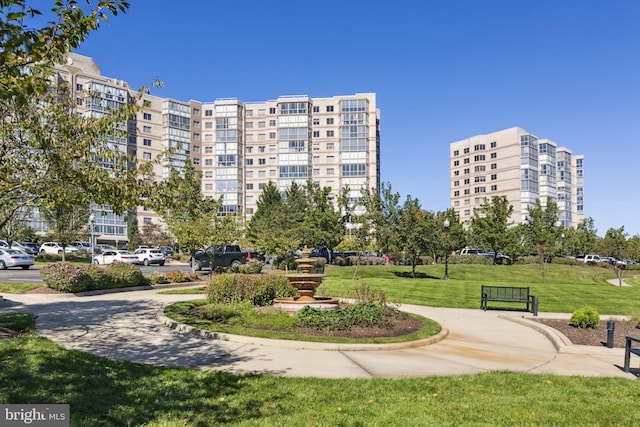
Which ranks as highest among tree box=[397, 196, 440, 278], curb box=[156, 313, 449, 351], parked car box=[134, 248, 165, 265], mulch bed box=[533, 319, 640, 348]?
tree box=[397, 196, 440, 278]

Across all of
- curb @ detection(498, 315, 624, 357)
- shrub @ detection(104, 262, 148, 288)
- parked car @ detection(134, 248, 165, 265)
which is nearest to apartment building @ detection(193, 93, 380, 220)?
parked car @ detection(134, 248, 165, 265)

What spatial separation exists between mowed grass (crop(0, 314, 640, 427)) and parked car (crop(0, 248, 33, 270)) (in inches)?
1179

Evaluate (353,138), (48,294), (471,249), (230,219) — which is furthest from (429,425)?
(353,138)

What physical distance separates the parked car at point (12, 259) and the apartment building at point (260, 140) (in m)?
53.2

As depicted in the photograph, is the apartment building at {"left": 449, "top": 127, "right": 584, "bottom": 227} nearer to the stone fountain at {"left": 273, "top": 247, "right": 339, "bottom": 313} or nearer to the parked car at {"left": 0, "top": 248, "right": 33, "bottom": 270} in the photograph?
the parked car at {"left": 0, "top": 248, "right": 33, "bottom": 270}

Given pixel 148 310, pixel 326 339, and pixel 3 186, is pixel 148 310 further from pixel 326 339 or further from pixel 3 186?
pixel 326 339

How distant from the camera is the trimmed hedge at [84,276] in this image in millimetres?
17750

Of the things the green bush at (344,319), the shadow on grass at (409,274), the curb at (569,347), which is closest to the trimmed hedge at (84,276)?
the green bush at (344,319)

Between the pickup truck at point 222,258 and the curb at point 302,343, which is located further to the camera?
the pickup truck at point 222,258

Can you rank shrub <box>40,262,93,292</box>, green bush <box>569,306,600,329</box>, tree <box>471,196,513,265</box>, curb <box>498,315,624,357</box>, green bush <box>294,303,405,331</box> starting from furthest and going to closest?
1. tree <box>471,196,513,265</box>
2. shrub <box>40,262,93,292</box>
3. green bush <box>569,306,600,329</box>
4. green bush <box>294,303,405,331</box>
5. curb <box>498,315,624,357</box>

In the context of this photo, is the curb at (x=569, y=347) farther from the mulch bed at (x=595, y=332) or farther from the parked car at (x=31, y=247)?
the parked car at (x=31, y=247)

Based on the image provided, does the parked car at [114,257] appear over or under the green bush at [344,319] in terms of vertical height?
under

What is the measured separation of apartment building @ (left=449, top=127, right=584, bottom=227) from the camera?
320ft

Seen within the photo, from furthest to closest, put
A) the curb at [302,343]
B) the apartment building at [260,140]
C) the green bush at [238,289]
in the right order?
the apartment building at [260,140] < the green bush at [238,289] < the curb at [302,343]
